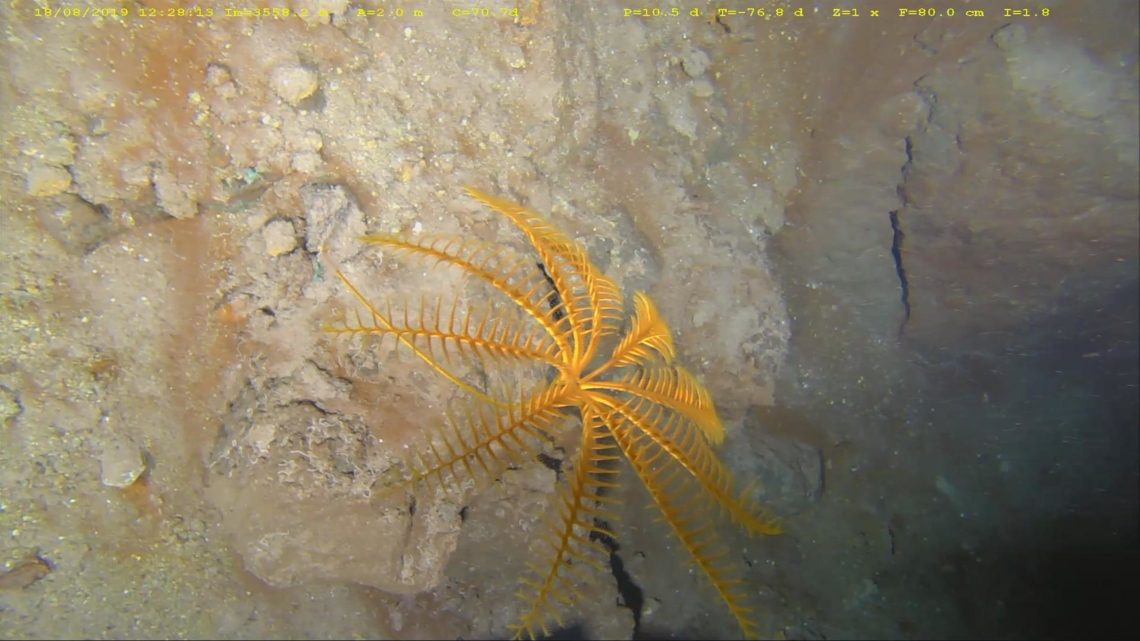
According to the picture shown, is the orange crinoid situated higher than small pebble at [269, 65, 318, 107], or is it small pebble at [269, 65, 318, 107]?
small pebble at [269, 65, 318, 107]

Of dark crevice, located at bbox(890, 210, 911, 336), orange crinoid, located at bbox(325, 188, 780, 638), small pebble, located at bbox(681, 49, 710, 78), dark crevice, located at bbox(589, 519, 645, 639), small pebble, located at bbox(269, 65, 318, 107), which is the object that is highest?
small pebble, located at bbox(681, 49, 710, 78)

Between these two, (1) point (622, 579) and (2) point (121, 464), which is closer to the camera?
(2) point (121, 464)

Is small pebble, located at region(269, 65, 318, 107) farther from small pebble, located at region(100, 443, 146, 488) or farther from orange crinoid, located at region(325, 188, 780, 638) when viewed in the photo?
small pebble, located at region(100, 443, 146, 488)

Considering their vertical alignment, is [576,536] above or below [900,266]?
below

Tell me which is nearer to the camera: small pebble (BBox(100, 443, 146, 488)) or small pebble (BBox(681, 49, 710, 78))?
small pebble (BBox(100, 443, 146, 488))

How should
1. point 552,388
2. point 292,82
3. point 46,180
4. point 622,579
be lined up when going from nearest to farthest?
point 46,180 < point 292,82 < point 552,388 < point 622,579

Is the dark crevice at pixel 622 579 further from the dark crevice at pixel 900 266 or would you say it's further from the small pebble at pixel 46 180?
the small pebble at pixel 46 180

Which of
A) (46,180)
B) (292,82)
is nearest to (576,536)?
(292,82)

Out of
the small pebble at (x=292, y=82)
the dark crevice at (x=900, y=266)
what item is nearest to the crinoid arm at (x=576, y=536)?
the small pebble at (x=292, y=82)

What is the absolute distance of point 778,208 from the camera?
4.11 m

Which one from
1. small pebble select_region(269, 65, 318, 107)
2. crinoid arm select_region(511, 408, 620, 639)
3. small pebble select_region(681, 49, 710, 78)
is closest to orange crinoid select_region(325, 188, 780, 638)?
crinoid arm select_region(511, 408, 620, 639)

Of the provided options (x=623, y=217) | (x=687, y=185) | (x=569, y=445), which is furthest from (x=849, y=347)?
(x=569, y=445)

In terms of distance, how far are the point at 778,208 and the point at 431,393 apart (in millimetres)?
2893

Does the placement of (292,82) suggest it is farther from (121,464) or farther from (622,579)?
(622,579)
